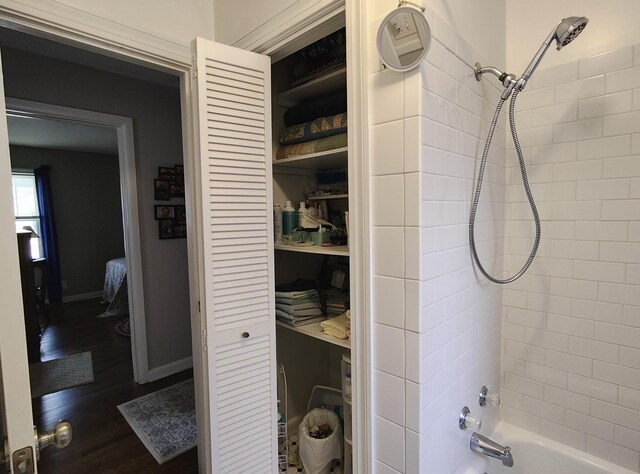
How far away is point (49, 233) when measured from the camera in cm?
505

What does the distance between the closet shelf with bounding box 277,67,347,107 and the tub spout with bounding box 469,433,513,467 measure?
1556 millimetres

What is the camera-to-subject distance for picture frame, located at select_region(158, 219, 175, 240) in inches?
112

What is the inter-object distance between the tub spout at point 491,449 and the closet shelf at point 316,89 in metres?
1.56

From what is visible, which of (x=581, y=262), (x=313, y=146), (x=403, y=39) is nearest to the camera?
(x=403, y=39)

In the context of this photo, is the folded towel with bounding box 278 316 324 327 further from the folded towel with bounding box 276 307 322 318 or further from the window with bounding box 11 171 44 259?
the window with bounding box 11 171 44 259

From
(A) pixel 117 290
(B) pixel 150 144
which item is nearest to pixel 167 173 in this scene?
(B) pixel 150 144

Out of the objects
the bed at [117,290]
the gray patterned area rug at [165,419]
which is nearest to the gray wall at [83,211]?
the bed at [117,290]

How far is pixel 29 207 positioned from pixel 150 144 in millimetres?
3849

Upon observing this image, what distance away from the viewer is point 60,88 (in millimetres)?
2342

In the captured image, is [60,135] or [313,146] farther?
[60,135]

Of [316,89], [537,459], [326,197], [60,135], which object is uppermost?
[60,135]

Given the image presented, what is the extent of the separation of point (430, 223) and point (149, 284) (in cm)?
259

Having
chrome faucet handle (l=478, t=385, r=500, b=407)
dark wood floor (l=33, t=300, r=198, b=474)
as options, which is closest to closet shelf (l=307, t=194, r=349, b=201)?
chrome faucet handle (l=478, t=385, r=500, b=407)

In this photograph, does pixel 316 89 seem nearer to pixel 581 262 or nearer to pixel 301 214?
pixel 301 214
